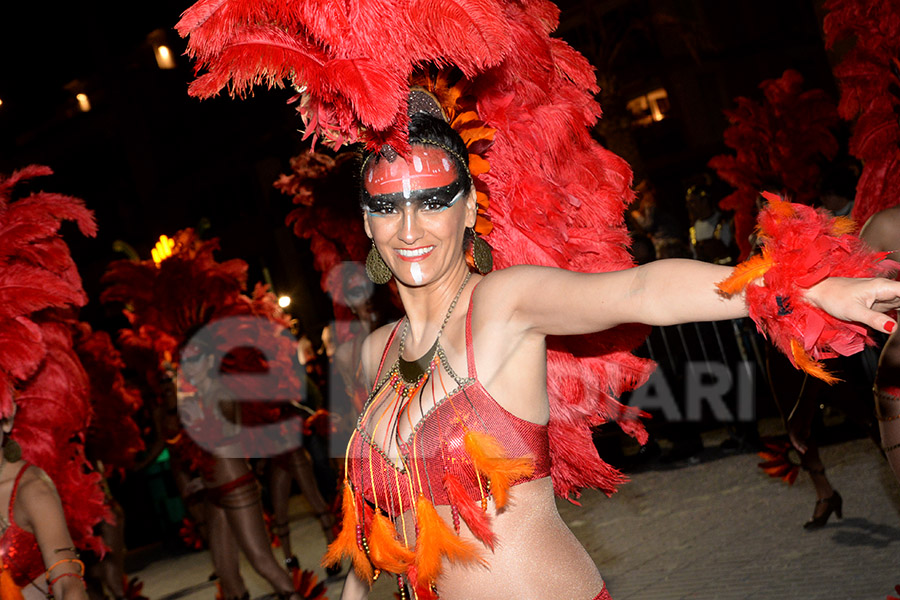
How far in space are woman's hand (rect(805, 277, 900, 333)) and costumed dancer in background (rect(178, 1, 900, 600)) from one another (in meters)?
0.08

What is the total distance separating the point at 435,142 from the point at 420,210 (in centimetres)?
20

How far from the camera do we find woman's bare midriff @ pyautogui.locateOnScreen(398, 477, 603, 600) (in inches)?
81.9

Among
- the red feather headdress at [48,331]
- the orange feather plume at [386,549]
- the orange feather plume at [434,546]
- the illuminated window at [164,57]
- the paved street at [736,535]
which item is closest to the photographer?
the orange feather plume at [434,546]

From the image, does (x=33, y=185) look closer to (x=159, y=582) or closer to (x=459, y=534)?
(x=159, y=582)

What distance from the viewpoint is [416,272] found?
2303 mm

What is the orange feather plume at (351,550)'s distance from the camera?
2363mm

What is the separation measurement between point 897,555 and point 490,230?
3.47 meters

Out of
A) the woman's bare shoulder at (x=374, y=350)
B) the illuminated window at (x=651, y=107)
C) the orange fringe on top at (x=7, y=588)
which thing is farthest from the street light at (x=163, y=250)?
the illuminated window at (x=651, y=107)

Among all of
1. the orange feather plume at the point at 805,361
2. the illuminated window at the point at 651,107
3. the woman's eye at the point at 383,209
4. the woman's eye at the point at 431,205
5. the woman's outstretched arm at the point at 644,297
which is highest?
the illuminated window at the point at 651,107

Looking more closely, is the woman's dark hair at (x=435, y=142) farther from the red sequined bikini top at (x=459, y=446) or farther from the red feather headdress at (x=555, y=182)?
the red sequined bikini top at (x=459, y=446)

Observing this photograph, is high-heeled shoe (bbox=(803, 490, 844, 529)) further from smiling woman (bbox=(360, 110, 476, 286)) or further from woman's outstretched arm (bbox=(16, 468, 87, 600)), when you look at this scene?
woman's outstretched arm (bbox=(16, 468, 87, 600))

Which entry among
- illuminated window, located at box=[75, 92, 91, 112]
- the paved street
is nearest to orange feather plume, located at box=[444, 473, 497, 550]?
the paved street

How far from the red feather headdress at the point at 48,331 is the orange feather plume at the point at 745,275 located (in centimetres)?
332

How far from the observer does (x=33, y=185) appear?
2066 centimetres
